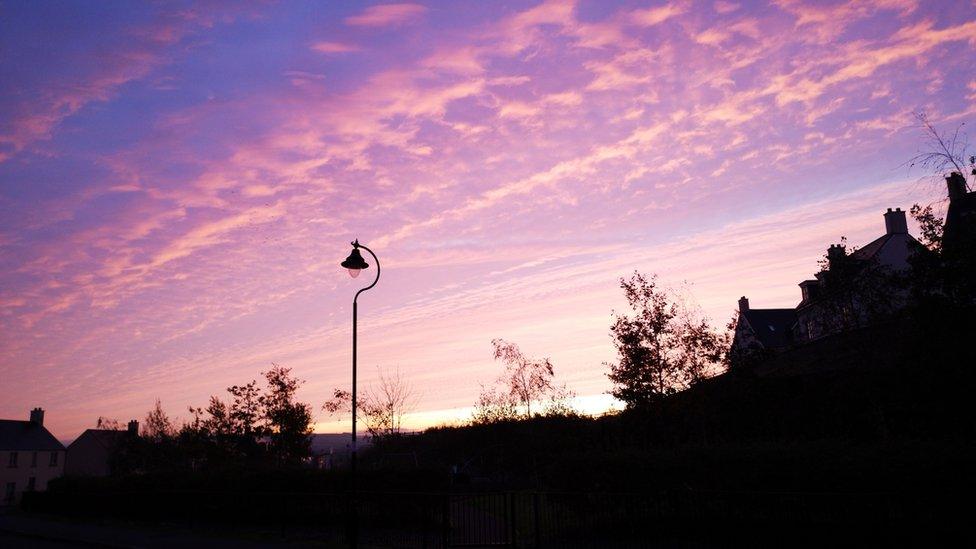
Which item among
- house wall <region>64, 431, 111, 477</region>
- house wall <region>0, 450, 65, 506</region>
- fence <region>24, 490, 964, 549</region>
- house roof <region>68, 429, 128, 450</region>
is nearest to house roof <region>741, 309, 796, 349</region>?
fence <region>24, 490, 964, 549</region>

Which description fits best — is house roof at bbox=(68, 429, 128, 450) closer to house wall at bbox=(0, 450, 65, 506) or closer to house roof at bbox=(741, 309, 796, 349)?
house wall at bbox=(0, 450, 65, 506)

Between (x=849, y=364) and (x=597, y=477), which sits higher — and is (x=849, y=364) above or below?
above

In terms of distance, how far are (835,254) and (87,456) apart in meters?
98.2

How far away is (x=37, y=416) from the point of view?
86500 millimetres

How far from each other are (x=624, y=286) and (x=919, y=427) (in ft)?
38.3

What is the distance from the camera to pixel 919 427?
2109 centimetres

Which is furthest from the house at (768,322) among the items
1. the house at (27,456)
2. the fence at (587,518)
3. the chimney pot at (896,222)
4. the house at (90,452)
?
the house at (27,456)

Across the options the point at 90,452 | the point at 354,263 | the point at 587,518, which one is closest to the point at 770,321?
the point at 587,518

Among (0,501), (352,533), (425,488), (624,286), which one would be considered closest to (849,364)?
(624,286)

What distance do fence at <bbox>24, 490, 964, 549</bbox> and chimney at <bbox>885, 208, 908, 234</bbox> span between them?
39.6m

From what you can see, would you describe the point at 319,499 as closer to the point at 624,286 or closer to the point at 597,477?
the point at 597,477

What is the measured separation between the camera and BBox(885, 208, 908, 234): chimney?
4766 cm

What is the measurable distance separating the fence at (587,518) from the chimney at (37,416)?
77.3 metres

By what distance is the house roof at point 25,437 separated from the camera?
79.0 m
